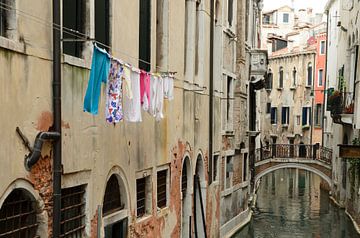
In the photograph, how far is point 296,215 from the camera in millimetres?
27016

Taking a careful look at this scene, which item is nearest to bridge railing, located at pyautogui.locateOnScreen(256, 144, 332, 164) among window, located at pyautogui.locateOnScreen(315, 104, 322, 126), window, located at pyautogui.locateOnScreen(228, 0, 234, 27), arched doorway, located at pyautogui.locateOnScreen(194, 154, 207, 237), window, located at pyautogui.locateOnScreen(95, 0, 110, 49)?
window, located at pyautogui.locateOnScreen(228, 0, 234, 27)

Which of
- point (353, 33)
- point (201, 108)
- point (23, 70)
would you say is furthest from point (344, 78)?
point (23, 70)

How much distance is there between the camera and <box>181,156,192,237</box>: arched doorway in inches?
560

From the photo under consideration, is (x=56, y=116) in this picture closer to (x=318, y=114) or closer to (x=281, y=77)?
(x=318, y=114)

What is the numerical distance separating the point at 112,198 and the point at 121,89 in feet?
7.66

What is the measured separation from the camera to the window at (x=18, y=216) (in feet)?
20.4

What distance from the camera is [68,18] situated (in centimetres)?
749

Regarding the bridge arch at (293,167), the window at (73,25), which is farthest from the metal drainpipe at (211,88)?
the bridge arch at (293,167)

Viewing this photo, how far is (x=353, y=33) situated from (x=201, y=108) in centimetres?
1247

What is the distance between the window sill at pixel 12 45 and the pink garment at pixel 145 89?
2668 mm

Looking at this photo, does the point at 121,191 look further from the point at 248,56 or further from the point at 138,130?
the point at 248,56

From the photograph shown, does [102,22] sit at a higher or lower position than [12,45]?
higher

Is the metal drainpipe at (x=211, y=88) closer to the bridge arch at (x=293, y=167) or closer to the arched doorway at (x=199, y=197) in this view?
the arched doorway at (x=199, y=197)

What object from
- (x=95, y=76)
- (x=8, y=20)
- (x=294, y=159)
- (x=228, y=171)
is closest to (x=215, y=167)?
(x=228, y=171)
